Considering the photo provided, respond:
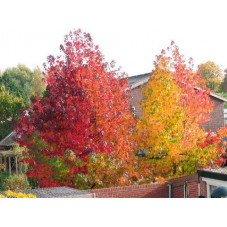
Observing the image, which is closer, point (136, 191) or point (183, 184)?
point (136, 191)

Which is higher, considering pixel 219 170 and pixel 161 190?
pixel 219 170

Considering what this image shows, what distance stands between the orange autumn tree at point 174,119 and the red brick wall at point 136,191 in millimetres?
673

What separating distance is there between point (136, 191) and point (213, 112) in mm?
3060

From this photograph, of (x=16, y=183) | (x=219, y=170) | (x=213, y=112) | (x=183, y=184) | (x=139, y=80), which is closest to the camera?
(x=219, y=170)

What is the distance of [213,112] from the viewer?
32.8ft

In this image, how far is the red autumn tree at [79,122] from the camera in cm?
795

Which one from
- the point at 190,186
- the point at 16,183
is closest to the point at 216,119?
the point at 190,186

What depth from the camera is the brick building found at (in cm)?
916

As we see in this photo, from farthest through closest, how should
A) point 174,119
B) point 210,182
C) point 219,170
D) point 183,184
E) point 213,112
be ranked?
point 213,112 → point 174,119 → point 183,184 → point 219,170 → point 210,182

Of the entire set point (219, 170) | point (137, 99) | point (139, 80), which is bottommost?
point (219, 170)

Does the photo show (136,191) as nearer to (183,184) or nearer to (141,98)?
(183,184)

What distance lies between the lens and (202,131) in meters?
9.16

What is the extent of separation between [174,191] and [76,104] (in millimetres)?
2711
